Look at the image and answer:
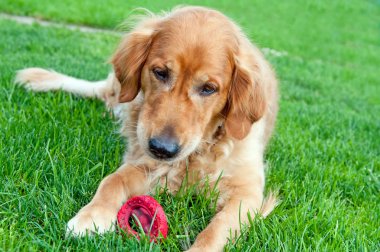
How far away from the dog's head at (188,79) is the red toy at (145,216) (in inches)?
10.4

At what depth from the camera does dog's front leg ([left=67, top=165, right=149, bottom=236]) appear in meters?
2.39

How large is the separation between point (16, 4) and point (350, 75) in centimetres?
609

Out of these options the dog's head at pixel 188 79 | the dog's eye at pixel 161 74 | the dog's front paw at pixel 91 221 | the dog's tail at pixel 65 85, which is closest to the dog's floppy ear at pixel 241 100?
the dog's head at pixel 188 79

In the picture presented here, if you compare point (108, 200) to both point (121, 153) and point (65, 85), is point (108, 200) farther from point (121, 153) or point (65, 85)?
point (65, 85)

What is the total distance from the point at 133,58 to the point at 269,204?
3.95ft

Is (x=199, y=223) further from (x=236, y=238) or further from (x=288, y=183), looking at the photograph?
(x=288, y=183)

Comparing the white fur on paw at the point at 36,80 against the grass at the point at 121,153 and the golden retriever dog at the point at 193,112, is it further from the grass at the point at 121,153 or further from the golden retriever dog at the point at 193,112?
the golden retriever dog at the point at 193,112

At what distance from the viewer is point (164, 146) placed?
2623mm

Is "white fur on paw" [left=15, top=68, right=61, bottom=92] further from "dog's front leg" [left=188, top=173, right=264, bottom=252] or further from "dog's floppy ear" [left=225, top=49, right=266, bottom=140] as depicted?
"dog's front leg" [left=188, top=173, right=264, bottom=252]

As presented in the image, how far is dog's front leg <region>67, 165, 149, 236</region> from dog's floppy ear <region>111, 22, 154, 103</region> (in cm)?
49

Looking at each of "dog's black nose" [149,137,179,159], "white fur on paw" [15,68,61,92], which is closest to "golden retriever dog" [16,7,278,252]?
"dog's black nose" [149,137,179,159]

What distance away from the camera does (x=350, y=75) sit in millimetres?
8906

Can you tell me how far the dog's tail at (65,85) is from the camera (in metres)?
4.28

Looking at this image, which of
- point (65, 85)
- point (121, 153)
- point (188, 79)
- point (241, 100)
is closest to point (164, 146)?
point (188, 79)
